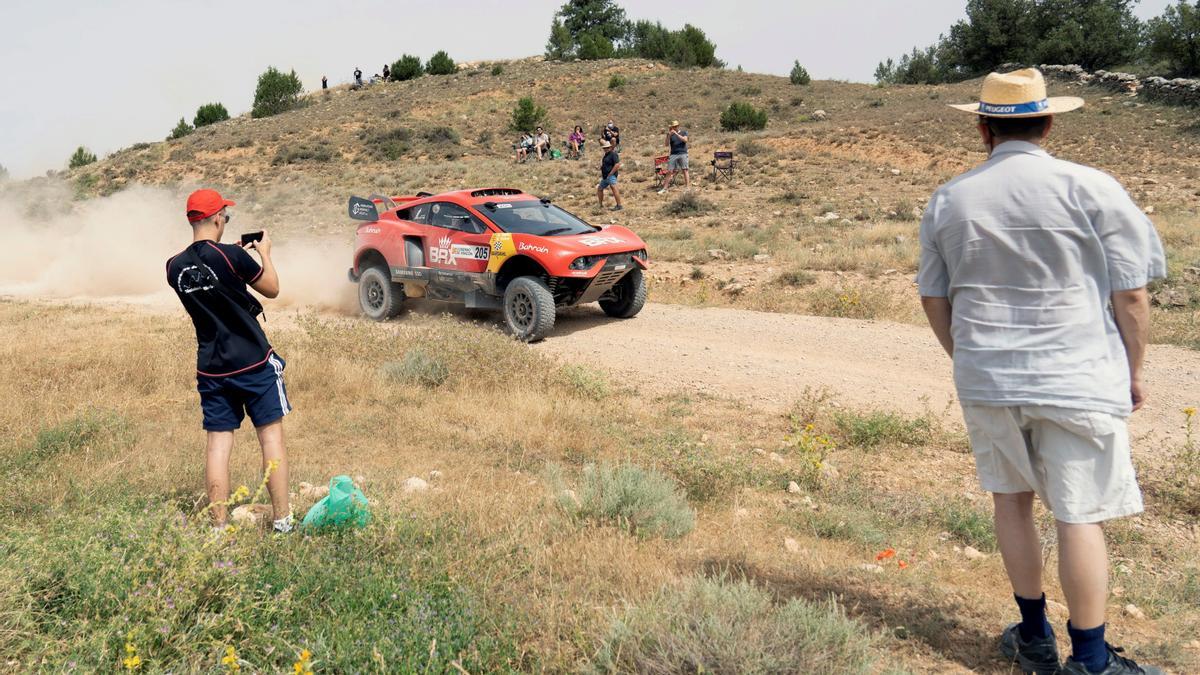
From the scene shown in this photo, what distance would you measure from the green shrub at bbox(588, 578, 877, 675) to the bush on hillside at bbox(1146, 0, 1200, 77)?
41682 millimetres

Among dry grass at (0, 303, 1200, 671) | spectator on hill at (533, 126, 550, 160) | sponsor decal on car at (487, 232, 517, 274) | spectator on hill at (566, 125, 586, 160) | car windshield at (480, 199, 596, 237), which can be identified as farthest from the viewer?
spectator on hill at (566, 125, 586, 160)

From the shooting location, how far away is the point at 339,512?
4.49 metres

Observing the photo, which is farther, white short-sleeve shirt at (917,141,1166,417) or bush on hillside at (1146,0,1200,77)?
bush on hillside at (1146,0,1200,77)

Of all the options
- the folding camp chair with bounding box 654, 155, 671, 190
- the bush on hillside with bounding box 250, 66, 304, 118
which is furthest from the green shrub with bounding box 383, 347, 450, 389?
the bush on hillside with bounding box 250, 66, 304, 118

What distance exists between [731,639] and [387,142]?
131 feet

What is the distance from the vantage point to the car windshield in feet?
34.8

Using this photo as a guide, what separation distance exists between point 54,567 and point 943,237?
3.84m

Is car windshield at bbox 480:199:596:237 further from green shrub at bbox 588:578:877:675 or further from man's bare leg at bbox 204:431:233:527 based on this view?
green shrub at bbox 588:578:877:675

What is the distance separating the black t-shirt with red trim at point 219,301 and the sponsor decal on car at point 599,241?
5774mm

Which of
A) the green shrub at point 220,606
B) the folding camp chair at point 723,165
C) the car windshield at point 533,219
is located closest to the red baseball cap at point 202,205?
the green shrub at point 220,606

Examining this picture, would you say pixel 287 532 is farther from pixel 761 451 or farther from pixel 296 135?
pixel 296 135

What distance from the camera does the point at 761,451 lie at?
6684 mm

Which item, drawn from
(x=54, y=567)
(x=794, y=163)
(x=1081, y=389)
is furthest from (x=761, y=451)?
(x=794, y=163)

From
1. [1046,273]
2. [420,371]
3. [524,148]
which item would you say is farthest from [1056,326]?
[524,148]
